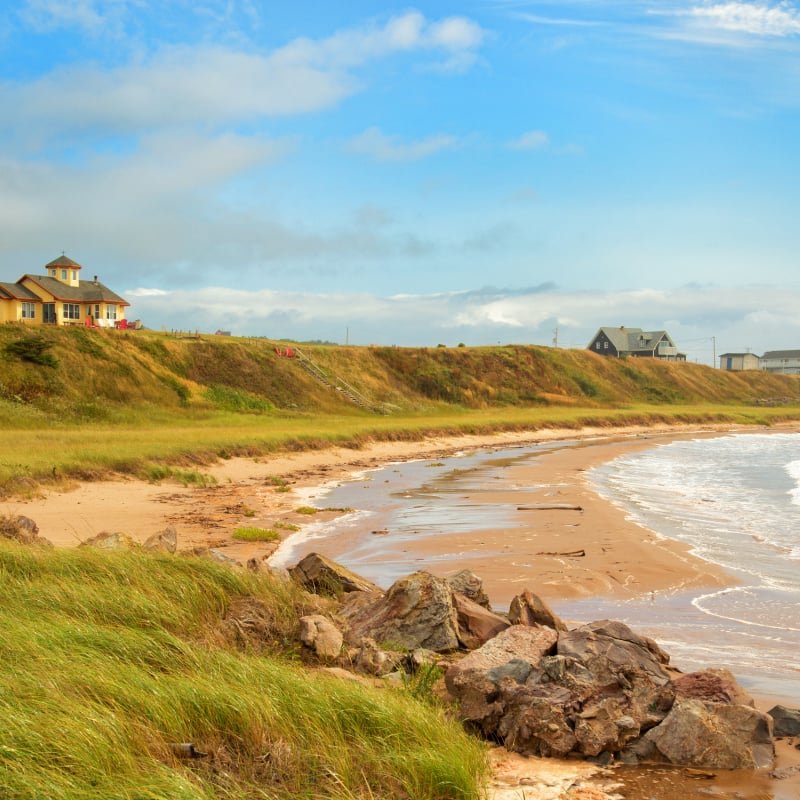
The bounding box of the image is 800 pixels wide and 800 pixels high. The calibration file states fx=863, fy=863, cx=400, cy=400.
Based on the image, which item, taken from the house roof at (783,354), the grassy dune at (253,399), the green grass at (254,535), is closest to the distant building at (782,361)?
the house roof at (783,354)

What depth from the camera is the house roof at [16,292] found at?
55.6m

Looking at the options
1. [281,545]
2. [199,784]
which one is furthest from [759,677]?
[281,545]

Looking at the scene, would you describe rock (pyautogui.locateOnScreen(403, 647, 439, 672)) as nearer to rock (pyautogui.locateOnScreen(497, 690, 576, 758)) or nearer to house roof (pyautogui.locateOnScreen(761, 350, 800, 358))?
rock (pyautogui.locateOnScreen(497, 690, 576, 758))

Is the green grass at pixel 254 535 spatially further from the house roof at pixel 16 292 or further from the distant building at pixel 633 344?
the distant building at pixel 633 344

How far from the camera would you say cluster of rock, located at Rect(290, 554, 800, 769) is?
6.77 m

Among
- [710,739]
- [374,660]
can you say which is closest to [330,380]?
[374,660]

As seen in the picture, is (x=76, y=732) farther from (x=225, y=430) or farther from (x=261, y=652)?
(x=225, y=430)

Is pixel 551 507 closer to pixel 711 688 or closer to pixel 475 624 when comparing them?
pixel 475 624

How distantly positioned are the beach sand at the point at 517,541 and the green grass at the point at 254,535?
0.28m

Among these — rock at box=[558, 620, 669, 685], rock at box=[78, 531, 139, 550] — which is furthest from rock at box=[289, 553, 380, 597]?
rock at box=[558, 620, 669, 685]

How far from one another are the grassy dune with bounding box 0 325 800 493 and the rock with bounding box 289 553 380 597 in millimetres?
11734

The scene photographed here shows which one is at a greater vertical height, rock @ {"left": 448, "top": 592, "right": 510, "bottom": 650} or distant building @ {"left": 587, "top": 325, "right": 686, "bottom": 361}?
distant building @ {"left": 587, "top": 325, "right": 686, "bottom": 361}

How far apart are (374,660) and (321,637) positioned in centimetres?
58

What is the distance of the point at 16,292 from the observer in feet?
185
